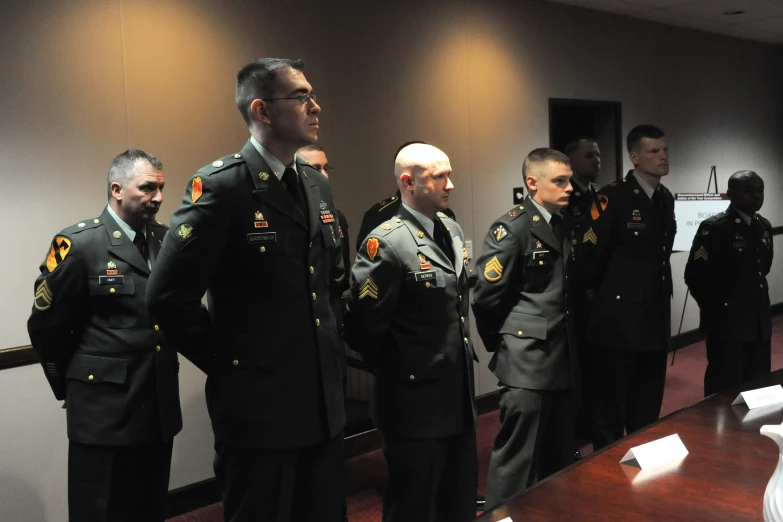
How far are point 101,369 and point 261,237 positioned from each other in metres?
1.07

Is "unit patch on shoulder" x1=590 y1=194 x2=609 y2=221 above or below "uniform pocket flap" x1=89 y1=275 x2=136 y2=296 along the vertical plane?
above

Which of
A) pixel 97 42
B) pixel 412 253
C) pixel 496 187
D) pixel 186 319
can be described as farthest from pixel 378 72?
pixel 186 319

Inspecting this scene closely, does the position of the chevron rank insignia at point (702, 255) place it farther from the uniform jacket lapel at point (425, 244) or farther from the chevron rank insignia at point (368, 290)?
the chevron rank insignia at point (368, 290)

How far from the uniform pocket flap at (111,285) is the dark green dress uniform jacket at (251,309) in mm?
787

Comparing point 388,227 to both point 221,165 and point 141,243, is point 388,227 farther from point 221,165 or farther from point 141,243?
point 141,243

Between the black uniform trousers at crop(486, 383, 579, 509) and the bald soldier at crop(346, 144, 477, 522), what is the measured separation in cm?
53

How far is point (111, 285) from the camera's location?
105 inches

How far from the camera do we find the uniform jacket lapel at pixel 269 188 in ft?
6.41

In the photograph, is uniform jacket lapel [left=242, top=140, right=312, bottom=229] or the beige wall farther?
the beige wall

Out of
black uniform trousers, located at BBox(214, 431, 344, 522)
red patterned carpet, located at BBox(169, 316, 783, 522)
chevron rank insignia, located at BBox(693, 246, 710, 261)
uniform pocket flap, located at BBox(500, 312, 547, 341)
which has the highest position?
chevron rank insignia, located at BBox(693, 246, 710, 261)

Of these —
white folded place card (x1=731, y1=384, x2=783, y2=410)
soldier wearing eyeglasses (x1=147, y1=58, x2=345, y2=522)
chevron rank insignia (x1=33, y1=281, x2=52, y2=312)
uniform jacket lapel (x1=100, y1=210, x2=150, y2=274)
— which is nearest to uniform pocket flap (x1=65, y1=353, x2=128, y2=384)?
chevron rank insignia (x1=33, y1=281, x2=52, y2=312)

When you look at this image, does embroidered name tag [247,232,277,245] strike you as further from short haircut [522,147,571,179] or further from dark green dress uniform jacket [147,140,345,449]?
short haircut [522,147,571,179]

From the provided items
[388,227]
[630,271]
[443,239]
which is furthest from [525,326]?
[630,271]

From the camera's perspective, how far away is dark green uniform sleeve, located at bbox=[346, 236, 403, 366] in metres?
2.52
